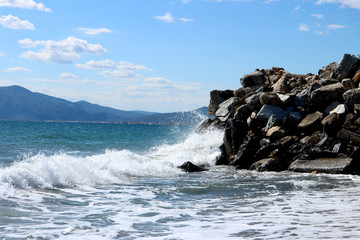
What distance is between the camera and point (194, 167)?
18875 millimetres

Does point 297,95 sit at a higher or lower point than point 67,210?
higher

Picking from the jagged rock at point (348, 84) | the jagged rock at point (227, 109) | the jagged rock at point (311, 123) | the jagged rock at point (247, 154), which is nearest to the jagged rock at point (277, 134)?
the jagged rock at point (247, 154)

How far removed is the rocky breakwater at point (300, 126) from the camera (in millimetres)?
16531

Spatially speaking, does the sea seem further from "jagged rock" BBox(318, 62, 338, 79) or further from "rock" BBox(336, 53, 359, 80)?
"jagged rock" BBox(318, 62, 338, 79)

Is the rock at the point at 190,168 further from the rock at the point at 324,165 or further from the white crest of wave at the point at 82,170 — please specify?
the rock at the point at 324,165

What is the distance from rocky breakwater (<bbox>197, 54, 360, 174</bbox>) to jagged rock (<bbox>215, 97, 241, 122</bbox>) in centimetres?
6

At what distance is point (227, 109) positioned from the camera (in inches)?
951

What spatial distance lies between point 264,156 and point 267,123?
2166 millimetres

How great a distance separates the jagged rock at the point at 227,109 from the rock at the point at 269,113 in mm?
3194

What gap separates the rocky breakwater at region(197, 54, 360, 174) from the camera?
16.5 metres

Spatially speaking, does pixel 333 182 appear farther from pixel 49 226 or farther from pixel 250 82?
pixel 250 82

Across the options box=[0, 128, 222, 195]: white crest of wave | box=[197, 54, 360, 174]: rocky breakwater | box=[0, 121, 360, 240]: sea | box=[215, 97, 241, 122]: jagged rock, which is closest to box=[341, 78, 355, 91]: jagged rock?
box=[197, 54, 360, 174]: rocky breakwater

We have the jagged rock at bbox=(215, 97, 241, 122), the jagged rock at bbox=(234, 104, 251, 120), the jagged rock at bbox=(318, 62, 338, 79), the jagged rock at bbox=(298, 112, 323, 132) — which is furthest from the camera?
the jagged rock at bbox=(215, 97, 241, 122)

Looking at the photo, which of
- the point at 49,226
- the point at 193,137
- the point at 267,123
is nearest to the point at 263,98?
the point at 267,123
